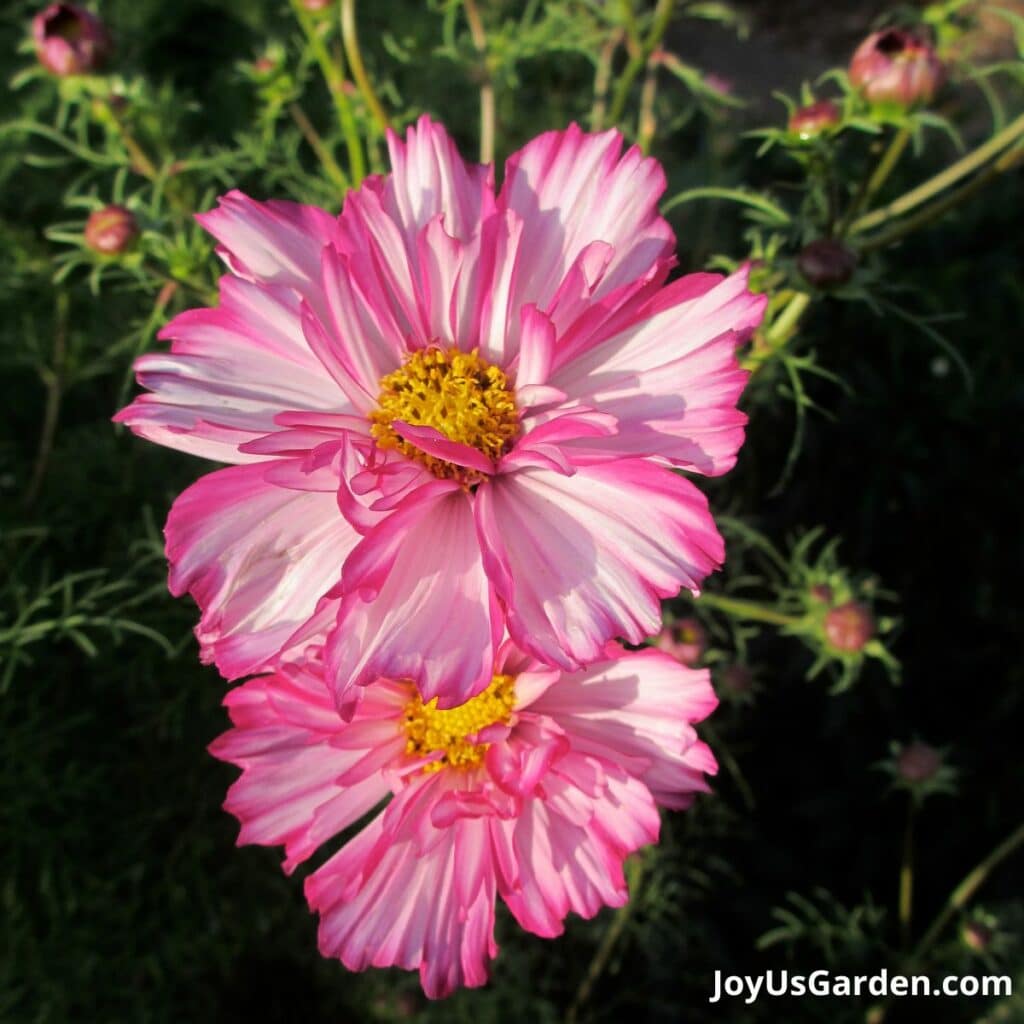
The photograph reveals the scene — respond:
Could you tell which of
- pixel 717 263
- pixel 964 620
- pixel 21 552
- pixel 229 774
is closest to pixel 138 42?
pixel 21 552

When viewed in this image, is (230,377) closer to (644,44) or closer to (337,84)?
(337,84)

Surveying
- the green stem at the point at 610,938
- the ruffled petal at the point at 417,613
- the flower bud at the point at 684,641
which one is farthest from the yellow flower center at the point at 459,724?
the green stem at the point at 610,938

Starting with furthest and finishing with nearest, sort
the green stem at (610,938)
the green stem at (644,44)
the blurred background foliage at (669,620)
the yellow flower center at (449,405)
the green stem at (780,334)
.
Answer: the green stem at (610,938)
the blurred background foliage at (669,620)
the green stem at (644,44)
the green stem at (780,334)
the yellow flower center at (449,405)

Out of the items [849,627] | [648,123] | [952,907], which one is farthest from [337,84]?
[952,907]

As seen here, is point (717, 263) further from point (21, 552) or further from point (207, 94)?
point (207, 94)

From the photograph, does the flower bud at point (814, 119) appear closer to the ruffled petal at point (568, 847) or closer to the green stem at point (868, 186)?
the green stem at point (868, 186)

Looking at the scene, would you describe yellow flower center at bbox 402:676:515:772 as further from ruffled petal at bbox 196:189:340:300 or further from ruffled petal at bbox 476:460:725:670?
ruffled petal at bbox 196:189:340:300

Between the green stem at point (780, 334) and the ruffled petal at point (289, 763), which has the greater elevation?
the green stem at point (780, 334)

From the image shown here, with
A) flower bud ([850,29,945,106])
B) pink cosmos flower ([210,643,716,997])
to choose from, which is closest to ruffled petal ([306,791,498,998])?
pink cosmos flower ([210,643,716,997])
